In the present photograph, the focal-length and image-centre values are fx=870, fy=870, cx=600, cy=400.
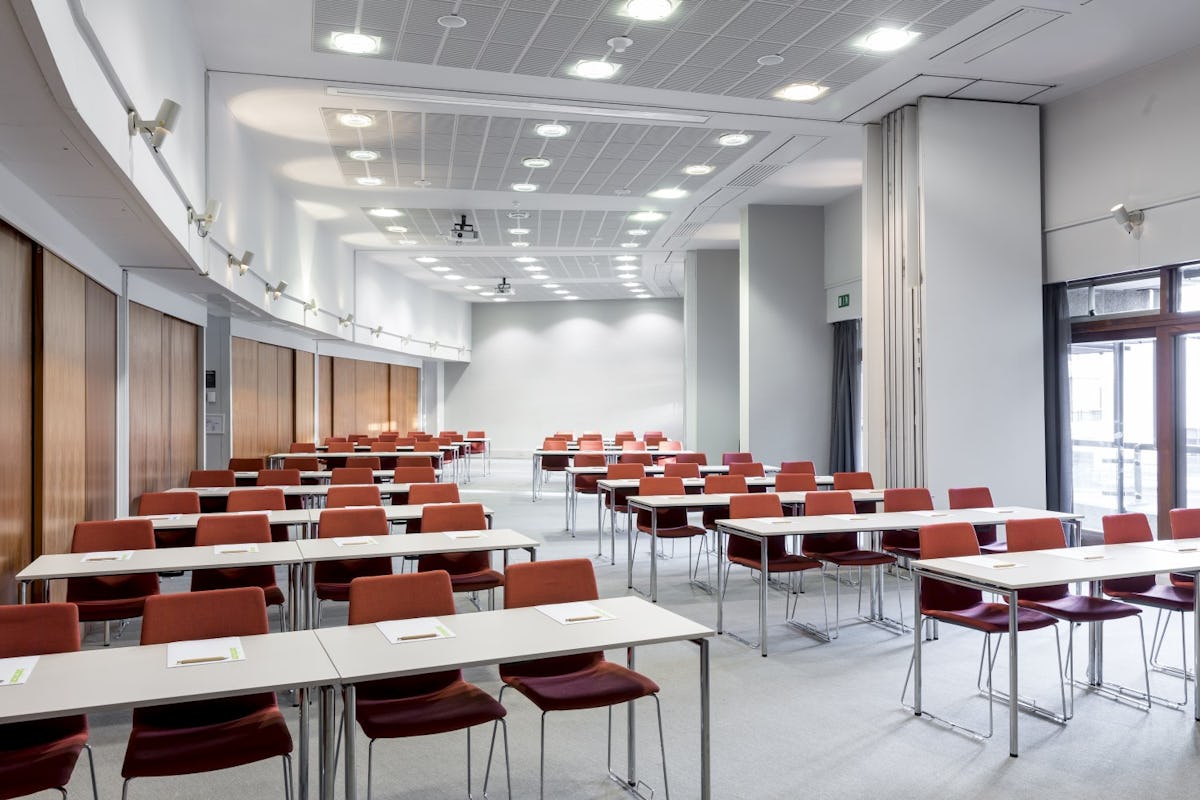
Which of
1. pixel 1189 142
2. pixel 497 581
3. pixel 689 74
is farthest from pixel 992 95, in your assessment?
pixel 497 581

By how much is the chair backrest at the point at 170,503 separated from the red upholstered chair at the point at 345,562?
5.12 feet

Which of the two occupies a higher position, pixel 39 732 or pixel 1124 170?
pixel 1124 170

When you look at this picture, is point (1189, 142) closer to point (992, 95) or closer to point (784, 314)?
point (992, 95)

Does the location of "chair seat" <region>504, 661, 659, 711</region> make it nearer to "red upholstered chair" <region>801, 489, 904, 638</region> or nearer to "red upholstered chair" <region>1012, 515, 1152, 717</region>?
"red upholstered chair" <region>1012, 515, 1152, 717</region>

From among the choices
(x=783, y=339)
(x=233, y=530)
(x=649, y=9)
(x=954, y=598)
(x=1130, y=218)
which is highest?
(x=649, y=9)

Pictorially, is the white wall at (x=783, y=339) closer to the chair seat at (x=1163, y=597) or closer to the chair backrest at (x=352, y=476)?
the chair backrest at (x=352, y=476)

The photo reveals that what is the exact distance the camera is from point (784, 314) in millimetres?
13211

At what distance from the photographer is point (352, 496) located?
761cm

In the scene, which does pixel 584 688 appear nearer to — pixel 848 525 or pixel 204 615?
pixel 204 615

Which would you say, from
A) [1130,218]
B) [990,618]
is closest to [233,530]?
[990,618]

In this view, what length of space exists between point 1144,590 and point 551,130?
6.75 metres

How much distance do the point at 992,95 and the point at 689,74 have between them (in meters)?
3.27

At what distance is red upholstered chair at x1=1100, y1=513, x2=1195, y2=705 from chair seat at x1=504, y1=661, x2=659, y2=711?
3553mm

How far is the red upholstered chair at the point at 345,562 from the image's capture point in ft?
19.1
